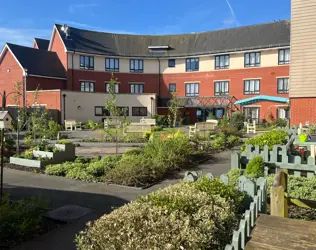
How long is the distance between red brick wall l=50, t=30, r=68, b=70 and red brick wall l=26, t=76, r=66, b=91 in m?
2.26

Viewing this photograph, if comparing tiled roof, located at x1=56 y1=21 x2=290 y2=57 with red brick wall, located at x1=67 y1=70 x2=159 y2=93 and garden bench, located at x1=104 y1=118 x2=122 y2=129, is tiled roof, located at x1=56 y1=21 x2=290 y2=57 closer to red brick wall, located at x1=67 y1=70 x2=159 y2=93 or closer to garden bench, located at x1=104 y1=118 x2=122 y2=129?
red brick wall, located at x1=67 y1=70 x2=159 y2=93

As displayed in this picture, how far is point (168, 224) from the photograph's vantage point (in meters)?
3.09

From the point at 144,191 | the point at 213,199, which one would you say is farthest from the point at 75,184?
the point at 213,199

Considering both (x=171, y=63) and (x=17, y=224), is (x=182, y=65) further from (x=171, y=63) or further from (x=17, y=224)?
(x=17, y=224)

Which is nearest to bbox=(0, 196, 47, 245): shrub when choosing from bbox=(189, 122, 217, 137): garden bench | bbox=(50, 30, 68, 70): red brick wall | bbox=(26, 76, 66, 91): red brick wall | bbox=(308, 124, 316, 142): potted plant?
bbox=(308, 124, 316, 142): potted plant

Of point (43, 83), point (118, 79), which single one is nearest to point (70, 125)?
point (43, 83)

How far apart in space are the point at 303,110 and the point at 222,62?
79.9 feet

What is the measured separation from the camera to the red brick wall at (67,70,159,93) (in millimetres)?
39125

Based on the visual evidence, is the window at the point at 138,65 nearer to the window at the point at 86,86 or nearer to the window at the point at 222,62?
the window at the point at 86,86

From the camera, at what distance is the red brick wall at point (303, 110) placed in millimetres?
14953

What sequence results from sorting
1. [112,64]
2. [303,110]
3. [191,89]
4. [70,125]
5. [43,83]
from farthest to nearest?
[112,64] < [191,89] < [43,83] < [70,125] < [303,110]

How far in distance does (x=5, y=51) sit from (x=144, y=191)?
37262 mm

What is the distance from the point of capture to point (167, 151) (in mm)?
11172

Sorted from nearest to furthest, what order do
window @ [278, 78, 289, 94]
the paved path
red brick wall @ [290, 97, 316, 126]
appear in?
the paved path → red brick wall @ [290, 97, 316, 126] → window @ [278, 78, 289, 94]
